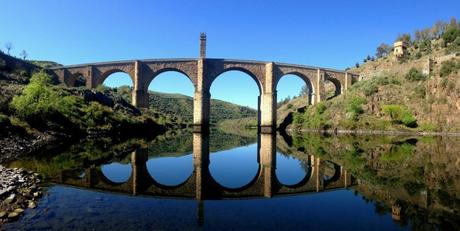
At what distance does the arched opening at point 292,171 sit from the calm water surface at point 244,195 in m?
0.04

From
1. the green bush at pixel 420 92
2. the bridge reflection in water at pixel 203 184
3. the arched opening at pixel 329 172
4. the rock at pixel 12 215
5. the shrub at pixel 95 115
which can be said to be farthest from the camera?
the green bush at pixel 420 92

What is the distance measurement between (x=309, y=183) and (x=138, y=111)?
1530 inches

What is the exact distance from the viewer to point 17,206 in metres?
7.33

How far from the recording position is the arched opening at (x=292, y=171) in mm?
11988

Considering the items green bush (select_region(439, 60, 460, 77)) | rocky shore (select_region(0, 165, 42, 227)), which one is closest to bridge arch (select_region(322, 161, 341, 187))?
rocky shore (select_region(0, 165, 42, 227))

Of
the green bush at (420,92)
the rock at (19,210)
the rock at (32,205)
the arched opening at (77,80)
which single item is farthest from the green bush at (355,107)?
the rock at (19,210)

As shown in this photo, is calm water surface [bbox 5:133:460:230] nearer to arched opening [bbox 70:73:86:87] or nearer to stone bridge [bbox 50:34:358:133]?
stone bridge [bbox 50:34:358:133]

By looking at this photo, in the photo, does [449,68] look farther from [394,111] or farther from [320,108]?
[320,108]

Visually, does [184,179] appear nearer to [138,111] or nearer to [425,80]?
[138,111]

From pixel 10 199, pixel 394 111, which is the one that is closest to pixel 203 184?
pixel 10 199

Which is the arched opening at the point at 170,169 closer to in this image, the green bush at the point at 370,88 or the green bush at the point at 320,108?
the green bush at the point at 320,108

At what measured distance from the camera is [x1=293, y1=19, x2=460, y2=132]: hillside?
4322 cm

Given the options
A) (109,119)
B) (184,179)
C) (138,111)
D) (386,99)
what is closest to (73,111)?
(109,119)

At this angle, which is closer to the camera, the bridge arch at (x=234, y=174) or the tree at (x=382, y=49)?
the bridge arch at (x=234, y=174)
